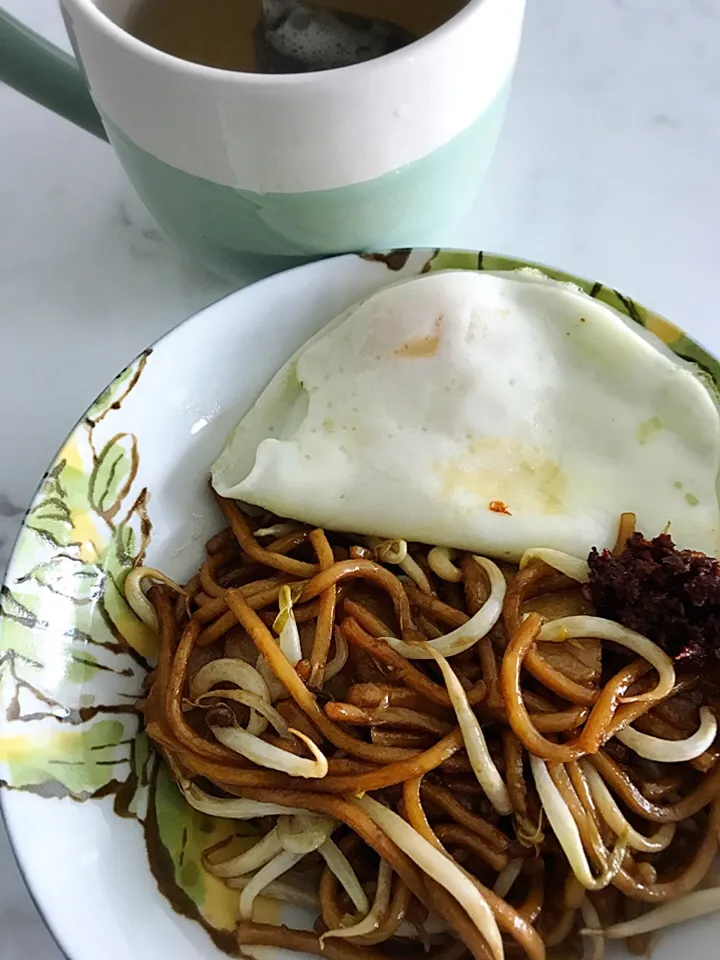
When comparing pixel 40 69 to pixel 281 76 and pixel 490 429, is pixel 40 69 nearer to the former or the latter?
pixel 281 76

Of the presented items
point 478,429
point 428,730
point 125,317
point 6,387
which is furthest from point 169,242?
point 428,730

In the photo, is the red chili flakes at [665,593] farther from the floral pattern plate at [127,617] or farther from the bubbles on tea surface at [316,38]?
the bubbles on tea surface at [316,38]

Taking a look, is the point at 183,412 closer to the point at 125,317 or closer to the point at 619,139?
the point at 125,317

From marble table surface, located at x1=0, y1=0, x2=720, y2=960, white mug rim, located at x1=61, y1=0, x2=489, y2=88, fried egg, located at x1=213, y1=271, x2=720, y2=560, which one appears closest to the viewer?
white mug rim, located at x1=61, y1=0, x2=489, y2=88

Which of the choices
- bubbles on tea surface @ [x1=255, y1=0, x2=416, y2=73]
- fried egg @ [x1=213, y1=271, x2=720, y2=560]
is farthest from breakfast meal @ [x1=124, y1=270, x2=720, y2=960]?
bubbles on tea surface @ [x1=255, y1=0, x2=416, y2=73]

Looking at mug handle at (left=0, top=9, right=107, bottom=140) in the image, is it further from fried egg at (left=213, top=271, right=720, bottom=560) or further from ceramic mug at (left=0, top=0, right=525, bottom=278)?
fried egg at (left=213, top=271, right=720, bottom=560)

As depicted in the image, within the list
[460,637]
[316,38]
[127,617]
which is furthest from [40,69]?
[460,637]
